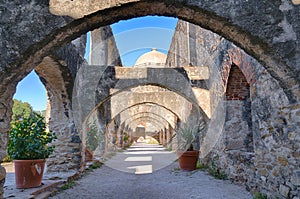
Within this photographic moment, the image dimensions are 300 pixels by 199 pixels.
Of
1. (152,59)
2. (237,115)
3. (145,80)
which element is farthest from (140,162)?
(152,59)

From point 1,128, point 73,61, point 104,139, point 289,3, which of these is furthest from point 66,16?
point 104,139

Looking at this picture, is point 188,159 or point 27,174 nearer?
point 27,174

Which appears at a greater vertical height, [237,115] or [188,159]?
[237,115]

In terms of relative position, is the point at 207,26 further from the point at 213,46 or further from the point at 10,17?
the point at 213,46

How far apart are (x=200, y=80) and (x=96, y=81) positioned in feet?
10.0

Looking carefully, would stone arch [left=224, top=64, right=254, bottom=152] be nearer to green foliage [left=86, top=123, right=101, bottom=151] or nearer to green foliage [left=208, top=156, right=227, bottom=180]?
green foliage [left=208, top=156, right=227, bottom=180]

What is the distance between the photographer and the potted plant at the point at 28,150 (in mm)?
3738

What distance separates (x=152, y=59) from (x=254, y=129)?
808 inches

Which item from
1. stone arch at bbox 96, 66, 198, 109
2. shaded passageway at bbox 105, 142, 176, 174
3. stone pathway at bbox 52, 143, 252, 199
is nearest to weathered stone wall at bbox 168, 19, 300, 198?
stone pathway at bbox 52, 143, 252, 199

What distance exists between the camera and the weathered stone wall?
275 cm

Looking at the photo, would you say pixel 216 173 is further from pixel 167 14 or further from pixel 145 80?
pixel 167 14

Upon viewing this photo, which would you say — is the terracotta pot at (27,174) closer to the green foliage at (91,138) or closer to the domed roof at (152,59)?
the green foliage at (91,138)

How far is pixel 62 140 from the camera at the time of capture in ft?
18.5

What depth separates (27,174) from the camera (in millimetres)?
3725
